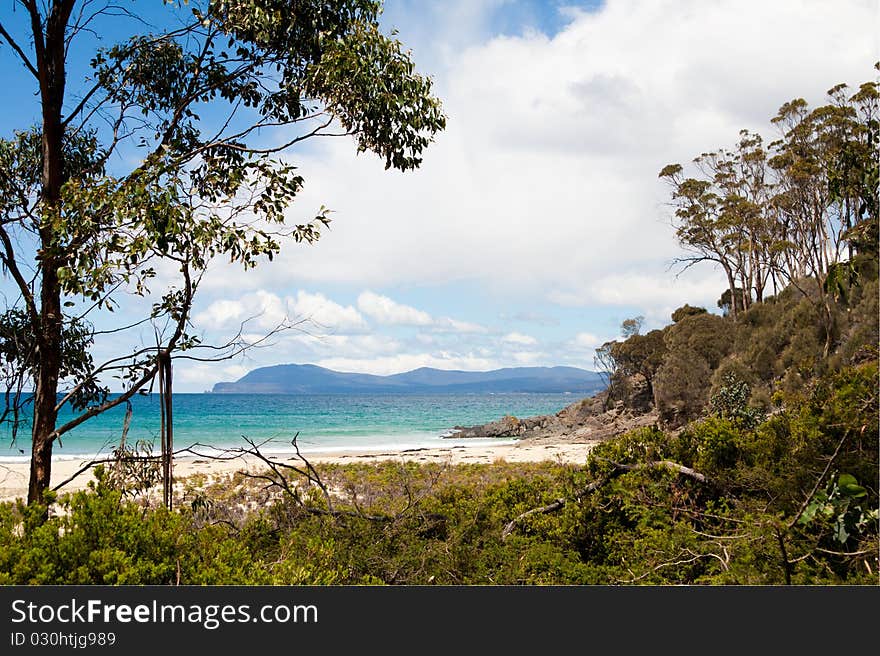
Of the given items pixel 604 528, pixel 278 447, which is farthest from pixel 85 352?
pixel 278 447

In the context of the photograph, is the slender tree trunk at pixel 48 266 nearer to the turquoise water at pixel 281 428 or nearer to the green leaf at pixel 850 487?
the green leaf at pixel 850 487

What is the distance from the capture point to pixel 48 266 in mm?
4496

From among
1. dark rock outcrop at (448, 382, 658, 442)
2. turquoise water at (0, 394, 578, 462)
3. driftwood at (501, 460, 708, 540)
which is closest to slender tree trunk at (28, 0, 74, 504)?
driftwood at (501, 460, 708, 540)

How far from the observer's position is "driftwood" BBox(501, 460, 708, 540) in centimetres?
526

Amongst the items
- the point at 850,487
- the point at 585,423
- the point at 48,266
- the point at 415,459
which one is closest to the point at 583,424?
the point at 585,423

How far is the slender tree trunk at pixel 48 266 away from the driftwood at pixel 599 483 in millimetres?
3214

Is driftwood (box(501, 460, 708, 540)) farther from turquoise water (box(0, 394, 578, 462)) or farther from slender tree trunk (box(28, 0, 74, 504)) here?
turquoise water (box(0, 394, 578, 462))

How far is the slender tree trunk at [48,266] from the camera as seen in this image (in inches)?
174

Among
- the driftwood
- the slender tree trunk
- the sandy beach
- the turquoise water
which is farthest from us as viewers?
the turquoise water

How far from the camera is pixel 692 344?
2152cm

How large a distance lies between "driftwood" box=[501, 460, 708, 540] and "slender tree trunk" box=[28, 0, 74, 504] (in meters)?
3.21

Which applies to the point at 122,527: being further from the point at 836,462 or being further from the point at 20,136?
the point at 836,462

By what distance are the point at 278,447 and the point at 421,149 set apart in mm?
26463

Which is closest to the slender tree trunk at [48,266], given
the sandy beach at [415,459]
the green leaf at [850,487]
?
the green leaf at [850,487]
